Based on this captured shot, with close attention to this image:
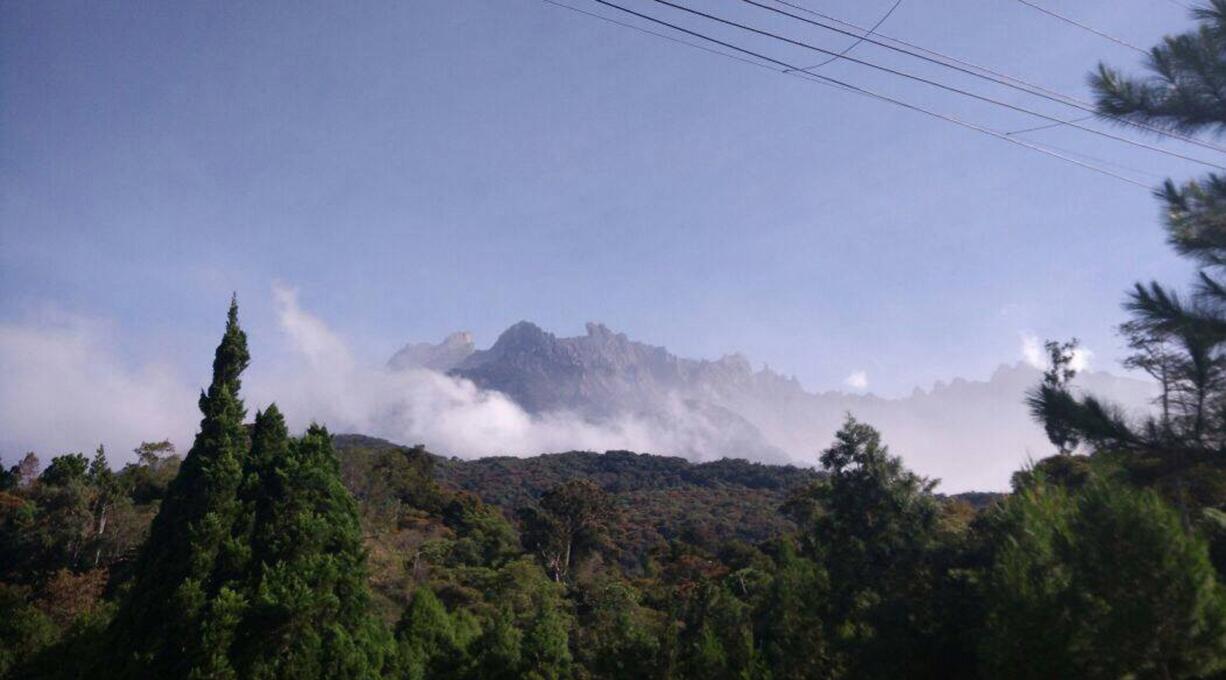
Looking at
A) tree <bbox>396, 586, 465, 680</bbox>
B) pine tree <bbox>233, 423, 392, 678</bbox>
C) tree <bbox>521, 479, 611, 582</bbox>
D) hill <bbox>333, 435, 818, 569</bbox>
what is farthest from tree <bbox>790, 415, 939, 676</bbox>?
hill <bbox>333, 435, 818, 569</bbox>

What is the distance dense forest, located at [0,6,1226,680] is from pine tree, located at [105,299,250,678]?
6 centimetres

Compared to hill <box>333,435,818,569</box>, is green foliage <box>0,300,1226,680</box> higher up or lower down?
lower down

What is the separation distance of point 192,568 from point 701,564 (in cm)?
2069

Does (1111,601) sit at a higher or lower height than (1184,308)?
lower

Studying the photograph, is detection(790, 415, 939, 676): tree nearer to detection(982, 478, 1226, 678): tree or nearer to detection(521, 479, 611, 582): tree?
detection(982, 478, 1226, 678): tree

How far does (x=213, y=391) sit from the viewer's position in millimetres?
21516

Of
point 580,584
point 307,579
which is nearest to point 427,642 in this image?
point 307,579

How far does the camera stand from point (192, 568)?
1652 centimetres

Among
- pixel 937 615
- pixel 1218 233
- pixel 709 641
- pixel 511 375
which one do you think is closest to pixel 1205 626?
pixel 1218 233

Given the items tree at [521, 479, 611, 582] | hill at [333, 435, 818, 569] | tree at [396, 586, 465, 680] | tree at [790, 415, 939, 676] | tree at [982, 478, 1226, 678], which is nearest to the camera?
tree at [982, 478, 1226, 678]

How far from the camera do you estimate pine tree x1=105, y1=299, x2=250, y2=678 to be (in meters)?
14.8

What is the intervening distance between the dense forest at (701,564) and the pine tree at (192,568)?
0.06 meters

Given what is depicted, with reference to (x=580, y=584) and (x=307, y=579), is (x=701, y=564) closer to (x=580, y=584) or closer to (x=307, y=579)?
(x=580, y=584)

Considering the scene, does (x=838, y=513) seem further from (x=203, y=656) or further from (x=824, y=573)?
(x=203, y=656)
